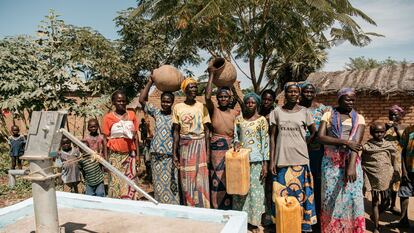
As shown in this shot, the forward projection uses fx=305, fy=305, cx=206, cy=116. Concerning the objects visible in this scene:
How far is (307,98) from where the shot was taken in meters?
3.76

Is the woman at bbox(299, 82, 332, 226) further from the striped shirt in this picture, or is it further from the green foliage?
the green foliage

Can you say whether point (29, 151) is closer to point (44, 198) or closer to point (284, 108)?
point (44, 198)

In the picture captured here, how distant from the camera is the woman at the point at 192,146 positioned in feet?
11.8

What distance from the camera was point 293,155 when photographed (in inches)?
132

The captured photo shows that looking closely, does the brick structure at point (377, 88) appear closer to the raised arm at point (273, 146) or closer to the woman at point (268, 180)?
the woman at point (268, 180)

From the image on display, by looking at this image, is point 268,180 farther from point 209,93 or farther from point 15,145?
point 15,145

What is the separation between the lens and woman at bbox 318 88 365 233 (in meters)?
3.03

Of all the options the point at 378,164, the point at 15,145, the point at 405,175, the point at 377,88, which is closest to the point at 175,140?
the point at 378,164

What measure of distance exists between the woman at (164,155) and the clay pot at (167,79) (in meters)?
0.09

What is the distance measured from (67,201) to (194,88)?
1.91m

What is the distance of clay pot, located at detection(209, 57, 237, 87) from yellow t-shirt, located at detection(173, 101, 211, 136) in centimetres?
42

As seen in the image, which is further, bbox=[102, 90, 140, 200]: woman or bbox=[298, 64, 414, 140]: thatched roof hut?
bbox=[298, 64, 414, 140]: thatched roof hut

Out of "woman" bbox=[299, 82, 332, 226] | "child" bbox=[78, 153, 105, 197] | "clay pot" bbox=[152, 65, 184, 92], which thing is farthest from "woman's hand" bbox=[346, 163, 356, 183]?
"child" bbox=[78, 153, 105, 197]

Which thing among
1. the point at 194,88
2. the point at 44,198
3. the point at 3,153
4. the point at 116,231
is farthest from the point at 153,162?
the point at 3,153
